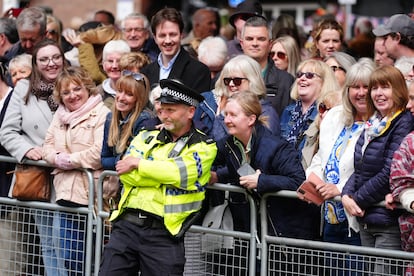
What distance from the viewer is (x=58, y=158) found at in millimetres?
7820

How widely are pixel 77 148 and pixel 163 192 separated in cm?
154

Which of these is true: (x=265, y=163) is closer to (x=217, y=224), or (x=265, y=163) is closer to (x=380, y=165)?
(x=217, y=224)

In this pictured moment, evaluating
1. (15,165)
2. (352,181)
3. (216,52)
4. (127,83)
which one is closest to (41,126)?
(15,165)

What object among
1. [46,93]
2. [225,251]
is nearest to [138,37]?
[46,93]

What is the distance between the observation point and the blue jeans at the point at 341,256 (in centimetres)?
662

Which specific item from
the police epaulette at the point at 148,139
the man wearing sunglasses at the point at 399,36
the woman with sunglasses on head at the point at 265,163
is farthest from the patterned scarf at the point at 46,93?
the man wearing sunglasses at the point at 399,36

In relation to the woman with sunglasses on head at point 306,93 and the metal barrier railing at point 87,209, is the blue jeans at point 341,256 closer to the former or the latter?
the woman with sunglasses on head at point 306,93

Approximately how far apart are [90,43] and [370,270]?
15.6 feet

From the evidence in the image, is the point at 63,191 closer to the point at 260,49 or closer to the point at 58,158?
the point at 58,158

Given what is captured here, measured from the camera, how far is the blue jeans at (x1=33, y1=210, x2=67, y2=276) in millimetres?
7887

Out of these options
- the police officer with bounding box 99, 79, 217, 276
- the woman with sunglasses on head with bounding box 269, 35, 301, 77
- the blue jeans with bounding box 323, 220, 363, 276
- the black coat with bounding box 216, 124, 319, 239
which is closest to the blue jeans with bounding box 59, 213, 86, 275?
the police officer with bounding box 99, 79, 217, 276

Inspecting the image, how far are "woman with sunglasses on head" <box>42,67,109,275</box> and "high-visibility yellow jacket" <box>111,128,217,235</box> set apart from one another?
104 cm

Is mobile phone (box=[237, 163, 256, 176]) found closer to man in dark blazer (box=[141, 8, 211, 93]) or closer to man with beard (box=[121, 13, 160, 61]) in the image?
man in dark blazer (box=[141, 8, 211, 93])

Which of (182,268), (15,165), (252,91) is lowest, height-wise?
(182,268)
